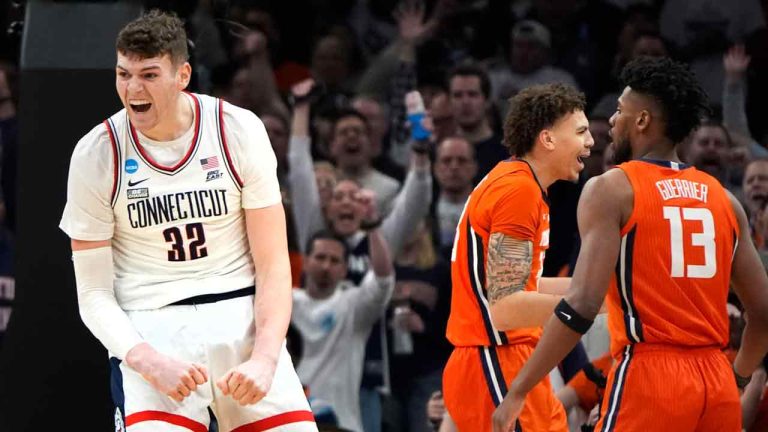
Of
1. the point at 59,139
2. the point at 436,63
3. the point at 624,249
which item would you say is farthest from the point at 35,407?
the point at 436,63

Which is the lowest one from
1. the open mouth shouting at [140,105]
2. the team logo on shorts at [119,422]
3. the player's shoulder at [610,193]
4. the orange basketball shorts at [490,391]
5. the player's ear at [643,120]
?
the orange basketball shorts at [490,391]

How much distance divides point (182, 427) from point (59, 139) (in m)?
1.79

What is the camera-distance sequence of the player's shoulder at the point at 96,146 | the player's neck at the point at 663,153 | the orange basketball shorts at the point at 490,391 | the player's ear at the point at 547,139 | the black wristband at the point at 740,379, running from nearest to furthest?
the player's shoulder at the point at 96,146 < the player's neck at the point at 663,153 < the black wristband at the point at 740,379 < the orange basketball shorts at the point at 490,391 < the player's ear at the point at 547,139

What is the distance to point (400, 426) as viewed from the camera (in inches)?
308

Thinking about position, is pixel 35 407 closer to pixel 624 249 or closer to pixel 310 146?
pixel 624 249

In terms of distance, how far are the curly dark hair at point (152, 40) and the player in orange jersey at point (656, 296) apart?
55.9 inches

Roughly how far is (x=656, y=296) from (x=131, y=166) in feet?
5.77

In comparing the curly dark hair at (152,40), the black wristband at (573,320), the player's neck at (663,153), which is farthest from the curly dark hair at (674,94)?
the curly dark hair at (152,40)

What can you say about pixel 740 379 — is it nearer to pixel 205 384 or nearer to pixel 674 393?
pixel 674 393

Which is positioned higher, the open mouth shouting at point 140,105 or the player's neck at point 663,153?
the open mouth shouting at point 140,105

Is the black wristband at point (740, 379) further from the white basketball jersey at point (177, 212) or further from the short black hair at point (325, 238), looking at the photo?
the short black hair at point (325, 238)

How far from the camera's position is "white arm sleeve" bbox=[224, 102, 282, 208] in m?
4.14

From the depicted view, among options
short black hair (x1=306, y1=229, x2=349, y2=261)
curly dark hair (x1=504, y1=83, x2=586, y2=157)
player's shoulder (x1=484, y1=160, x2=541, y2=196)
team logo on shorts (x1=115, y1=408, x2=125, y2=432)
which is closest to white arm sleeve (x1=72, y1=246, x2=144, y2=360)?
team logo on shorts (x1=115, y1=408, x2=125, y2=432)

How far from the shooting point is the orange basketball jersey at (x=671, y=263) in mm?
4160
